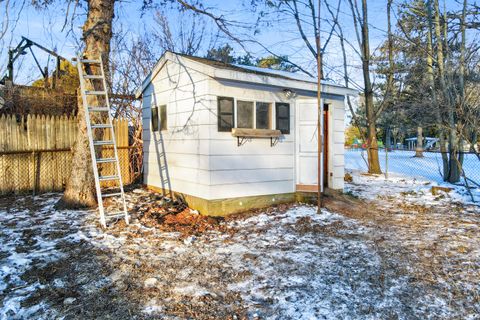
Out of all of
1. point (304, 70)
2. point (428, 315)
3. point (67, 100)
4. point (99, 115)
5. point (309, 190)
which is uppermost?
point (304, 70)

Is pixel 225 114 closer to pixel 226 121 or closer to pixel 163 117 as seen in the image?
pixel 226 121

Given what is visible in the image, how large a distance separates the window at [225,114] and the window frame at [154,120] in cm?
237

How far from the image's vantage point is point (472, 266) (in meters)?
3.67

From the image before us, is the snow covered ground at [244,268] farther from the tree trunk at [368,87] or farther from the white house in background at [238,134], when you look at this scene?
the tree trunk at [368,87]

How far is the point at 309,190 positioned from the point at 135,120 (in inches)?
220

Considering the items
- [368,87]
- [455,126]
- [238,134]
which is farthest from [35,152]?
[368,87]

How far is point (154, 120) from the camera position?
779 centimetres

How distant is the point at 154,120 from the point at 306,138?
3.67 m

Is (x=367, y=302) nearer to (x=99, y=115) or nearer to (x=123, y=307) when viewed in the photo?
(x=123, y=307)

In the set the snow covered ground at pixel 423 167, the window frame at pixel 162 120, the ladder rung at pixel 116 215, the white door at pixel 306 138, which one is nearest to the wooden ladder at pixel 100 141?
the ladder rung at pixel 116 215

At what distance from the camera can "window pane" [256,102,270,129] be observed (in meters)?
6.31

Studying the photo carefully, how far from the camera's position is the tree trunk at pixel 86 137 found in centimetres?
607

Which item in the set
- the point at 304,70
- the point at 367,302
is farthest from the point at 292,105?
the point at 304,70

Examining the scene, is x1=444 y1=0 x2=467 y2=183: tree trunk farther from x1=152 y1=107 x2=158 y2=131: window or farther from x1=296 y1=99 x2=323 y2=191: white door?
x1=152 y1=107 x2=158 y2=131: window
